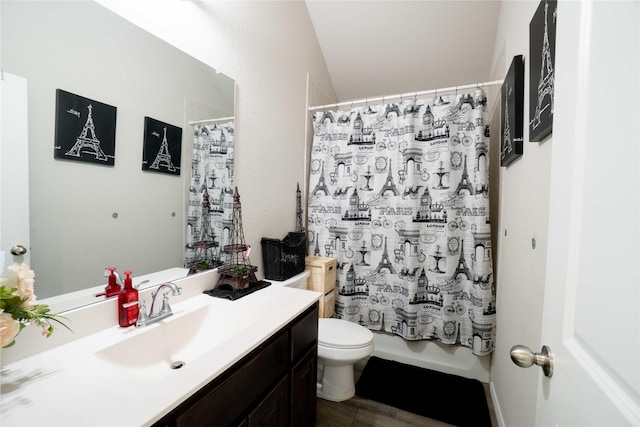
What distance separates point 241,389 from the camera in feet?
2.78

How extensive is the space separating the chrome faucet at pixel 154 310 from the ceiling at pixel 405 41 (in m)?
2.43

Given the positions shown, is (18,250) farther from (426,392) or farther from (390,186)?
(426,392)

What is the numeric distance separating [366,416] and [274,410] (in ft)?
3.04

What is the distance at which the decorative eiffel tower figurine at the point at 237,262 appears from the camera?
1.38m

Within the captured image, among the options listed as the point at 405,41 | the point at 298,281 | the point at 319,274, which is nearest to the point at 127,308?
the point at 298,281

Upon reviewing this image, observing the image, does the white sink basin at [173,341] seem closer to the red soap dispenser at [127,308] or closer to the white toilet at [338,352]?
the red soap dispenser at [127,308]

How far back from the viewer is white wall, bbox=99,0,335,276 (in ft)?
4.08

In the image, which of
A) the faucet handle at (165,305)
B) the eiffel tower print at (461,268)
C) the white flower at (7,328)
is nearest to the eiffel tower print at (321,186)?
the eiffel tower print at (461,268)

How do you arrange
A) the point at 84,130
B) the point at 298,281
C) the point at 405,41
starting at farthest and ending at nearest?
the point at 405,41, the point at 298,281, the point at 84,130

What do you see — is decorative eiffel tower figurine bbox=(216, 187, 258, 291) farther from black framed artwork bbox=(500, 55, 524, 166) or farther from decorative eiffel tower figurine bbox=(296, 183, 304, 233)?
black framed artwork bbox=(500, 55, 524, 166)

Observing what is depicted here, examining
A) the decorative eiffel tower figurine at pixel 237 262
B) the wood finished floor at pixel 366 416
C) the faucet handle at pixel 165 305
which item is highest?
the decorative eiffel tower figurine at pixel 237 262

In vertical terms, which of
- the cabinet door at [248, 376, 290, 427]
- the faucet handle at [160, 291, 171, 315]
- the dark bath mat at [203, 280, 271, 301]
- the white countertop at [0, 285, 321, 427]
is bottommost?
the cabinet door at [248, 376, 290, 427]

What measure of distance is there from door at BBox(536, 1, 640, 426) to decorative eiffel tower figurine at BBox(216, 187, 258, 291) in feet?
3.93

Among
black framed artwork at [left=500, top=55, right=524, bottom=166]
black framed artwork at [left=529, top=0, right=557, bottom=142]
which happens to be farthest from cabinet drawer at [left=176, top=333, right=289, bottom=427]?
black framed artwork at [left=500, top=55, right=524, bottom=166]
